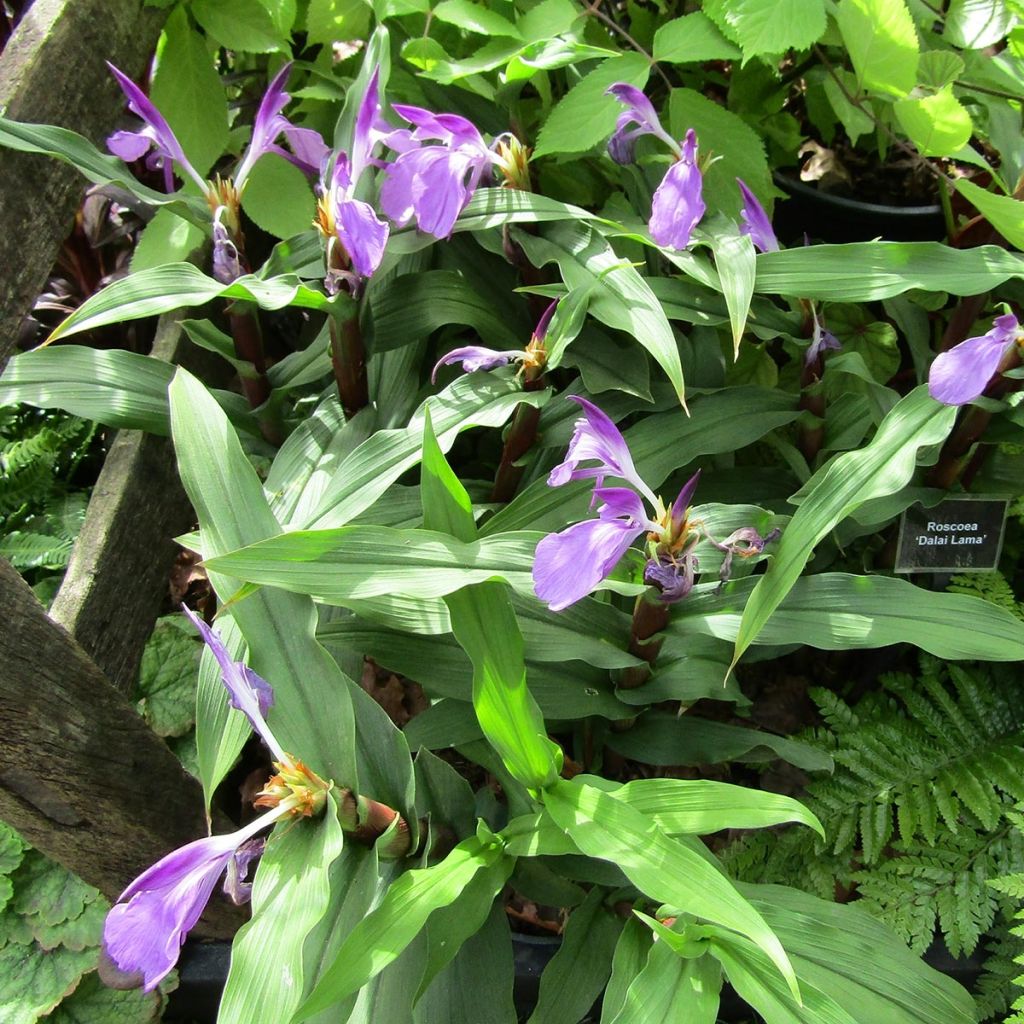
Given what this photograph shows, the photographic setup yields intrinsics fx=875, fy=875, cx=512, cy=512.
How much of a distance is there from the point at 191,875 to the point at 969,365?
71cm

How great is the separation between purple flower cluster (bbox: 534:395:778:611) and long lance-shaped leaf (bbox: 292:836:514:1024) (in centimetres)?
21

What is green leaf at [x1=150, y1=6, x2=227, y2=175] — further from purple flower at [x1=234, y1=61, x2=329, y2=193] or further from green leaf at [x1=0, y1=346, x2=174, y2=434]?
green leaf at [x1=0, y1=346, x2=174, y2=434]

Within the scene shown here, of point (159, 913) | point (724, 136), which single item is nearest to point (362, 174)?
point (724, 136)

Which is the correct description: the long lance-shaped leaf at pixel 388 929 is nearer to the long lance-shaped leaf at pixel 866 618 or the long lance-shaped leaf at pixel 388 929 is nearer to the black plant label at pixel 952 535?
the long lance-shaped leaf at pixel 866 618

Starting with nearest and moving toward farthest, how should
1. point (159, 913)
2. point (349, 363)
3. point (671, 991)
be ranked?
point (159, 913) → point (671, 991) → point (349, 363)

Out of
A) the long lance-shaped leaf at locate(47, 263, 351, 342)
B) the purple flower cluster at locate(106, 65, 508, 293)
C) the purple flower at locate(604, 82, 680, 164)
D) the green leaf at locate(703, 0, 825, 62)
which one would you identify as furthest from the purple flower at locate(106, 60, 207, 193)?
the green leaf at locate(703, 0, 825, 62)

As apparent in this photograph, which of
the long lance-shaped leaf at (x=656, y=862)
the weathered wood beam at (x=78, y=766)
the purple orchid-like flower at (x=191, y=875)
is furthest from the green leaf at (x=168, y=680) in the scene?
the long lance-shaped leaf at (x=656, y=862)

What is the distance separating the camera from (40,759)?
2.68 ft

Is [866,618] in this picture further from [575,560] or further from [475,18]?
[475,18]

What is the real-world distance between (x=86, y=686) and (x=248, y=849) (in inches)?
11.3

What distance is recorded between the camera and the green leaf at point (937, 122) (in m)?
0.84

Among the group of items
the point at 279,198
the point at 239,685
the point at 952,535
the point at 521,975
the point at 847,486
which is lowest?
the point at 521,975

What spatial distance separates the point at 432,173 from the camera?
850mm

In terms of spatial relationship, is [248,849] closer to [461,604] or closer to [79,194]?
[461,604]
